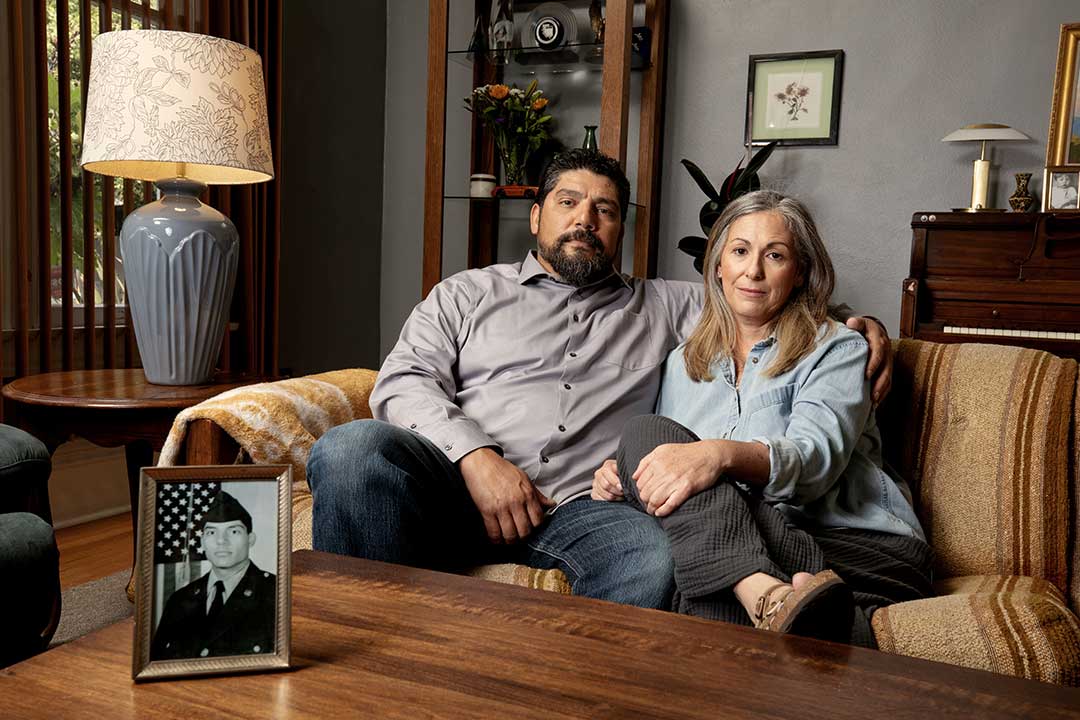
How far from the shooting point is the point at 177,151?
6.48 ft

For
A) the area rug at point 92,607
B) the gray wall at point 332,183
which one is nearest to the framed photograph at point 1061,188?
the gray wall at point 332,183

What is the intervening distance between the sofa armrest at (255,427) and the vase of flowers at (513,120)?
180 cm

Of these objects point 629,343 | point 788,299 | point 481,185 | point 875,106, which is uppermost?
point 875,106

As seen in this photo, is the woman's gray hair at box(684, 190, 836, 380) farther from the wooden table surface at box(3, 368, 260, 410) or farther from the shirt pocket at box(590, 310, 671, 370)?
the wooden table surface at box(3, 368, 260, 410)

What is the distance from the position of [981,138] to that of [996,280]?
20.4 inches

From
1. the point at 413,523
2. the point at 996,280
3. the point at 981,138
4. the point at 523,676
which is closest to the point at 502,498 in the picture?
the point at 413,523

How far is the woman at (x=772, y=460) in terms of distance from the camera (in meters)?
1.24

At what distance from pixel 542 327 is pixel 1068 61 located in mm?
2423

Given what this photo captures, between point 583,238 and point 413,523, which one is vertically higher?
point 583,238

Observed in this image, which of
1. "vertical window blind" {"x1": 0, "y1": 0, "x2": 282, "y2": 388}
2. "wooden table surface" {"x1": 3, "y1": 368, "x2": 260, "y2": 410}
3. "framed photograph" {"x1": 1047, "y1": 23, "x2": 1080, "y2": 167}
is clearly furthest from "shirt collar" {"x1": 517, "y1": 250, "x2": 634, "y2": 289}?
"framed photograph" {"x1": 1047, "y1": 23, "x2": 1080, "y2": 167}

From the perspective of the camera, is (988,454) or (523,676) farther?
(988,454)

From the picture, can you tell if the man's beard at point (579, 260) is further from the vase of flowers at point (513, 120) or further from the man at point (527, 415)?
the vase of flowers at point (513, 120)

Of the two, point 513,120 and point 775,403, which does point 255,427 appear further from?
point 513,120

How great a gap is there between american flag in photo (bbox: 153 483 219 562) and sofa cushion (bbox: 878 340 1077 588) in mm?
1274
